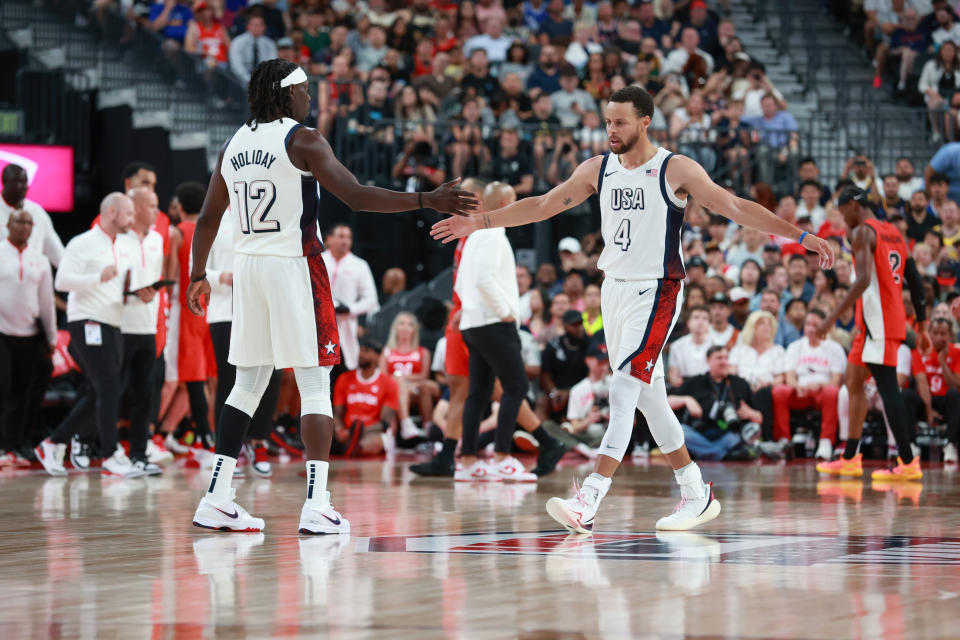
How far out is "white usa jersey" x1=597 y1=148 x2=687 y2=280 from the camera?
597 centimetres

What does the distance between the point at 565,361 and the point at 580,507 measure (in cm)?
711

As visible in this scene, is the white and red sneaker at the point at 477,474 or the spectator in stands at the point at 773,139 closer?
the white and red sneaker at the point at 477,474

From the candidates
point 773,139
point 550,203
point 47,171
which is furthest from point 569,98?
point 550,203

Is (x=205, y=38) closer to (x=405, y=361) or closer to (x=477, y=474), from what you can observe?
(x=405, y=361)

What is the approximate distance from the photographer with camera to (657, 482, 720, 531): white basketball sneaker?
18.8ft

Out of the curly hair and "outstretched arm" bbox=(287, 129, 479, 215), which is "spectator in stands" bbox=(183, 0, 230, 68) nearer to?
the curly hair

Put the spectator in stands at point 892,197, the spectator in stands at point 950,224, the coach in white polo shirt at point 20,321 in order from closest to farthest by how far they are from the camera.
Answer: the coach in white polo shirt at point 20,321 < the spectator in stands at point 950,224 < the spectator in stands at point 892,197

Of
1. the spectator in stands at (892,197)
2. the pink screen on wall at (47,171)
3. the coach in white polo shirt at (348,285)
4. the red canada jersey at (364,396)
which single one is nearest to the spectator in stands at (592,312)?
the red canada jersey at (364,396)

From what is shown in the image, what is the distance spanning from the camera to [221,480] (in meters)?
5.87

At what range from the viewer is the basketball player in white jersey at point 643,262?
5.92 m

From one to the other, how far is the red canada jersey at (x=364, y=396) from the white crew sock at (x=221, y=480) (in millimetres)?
6409

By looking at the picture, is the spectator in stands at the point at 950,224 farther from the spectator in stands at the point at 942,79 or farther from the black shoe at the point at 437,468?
the black shoe at the point at 437,468

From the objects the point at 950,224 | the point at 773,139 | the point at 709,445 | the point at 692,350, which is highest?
the point at 773,139

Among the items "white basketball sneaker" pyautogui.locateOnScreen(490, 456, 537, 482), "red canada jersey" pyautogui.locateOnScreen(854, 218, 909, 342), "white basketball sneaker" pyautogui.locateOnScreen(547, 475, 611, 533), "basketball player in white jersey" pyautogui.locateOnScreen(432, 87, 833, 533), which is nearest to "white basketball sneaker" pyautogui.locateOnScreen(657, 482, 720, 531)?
"basketball player in white jersey" pyautogui.locateOnScreen(432, 87, 833, 533)
